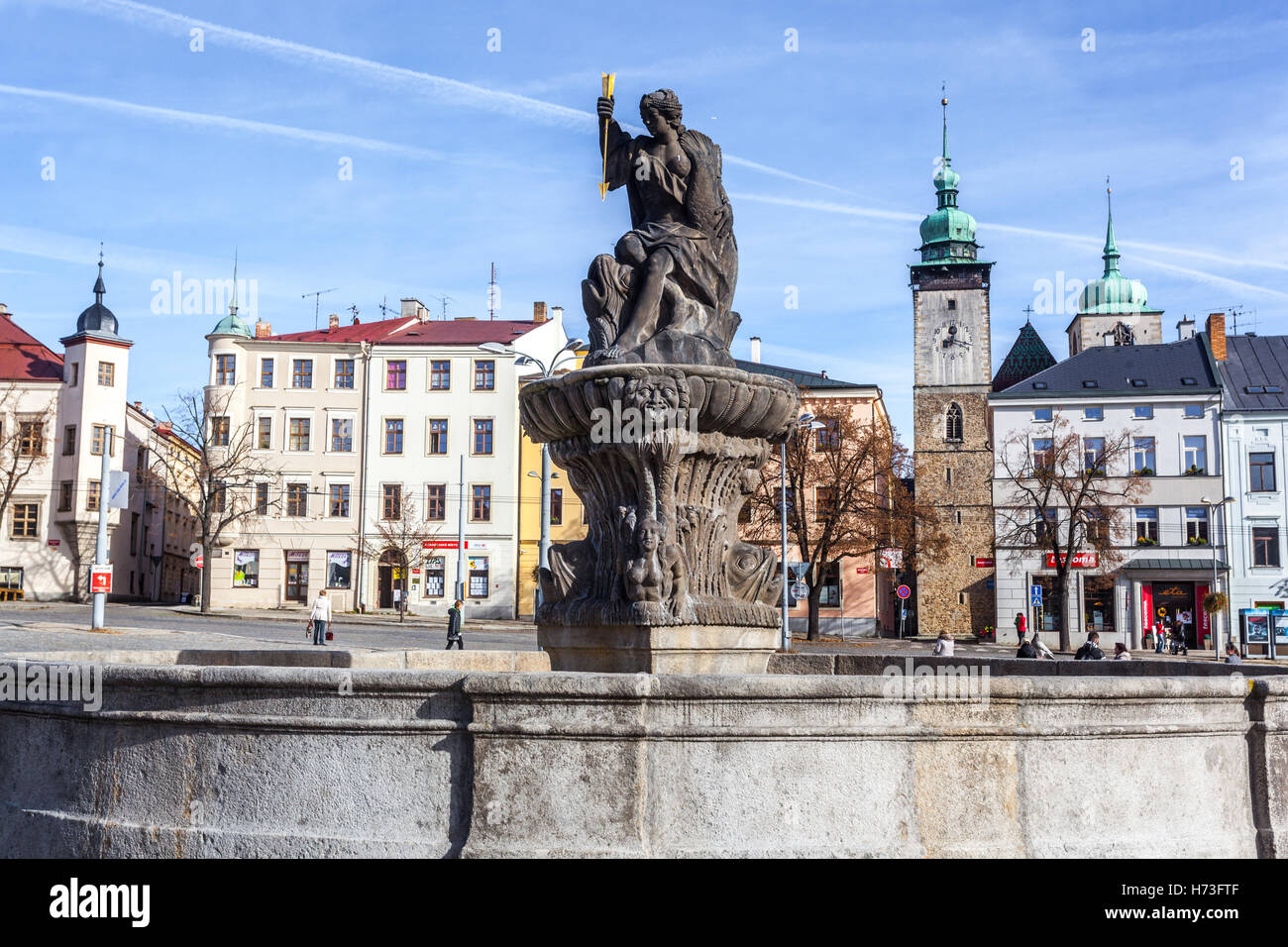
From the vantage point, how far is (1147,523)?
178ft

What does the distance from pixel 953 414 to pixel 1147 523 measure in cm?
1998

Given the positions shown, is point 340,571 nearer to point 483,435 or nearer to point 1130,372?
point 483,435

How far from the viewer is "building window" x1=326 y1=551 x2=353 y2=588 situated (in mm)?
53500

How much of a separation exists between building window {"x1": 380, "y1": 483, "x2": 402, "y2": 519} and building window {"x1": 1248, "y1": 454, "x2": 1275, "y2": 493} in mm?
37190

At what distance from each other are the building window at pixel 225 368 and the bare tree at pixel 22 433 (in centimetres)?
783

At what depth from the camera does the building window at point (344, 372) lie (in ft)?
181

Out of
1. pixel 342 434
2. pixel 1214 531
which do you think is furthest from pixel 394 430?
pixel 1214 531

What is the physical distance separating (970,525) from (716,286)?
62.4 metres

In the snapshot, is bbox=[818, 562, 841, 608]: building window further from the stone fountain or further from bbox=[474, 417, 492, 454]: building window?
the stone fountain

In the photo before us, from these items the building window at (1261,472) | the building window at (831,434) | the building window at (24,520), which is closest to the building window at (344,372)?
the building window at (24,520)

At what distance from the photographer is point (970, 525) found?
68.7 meters

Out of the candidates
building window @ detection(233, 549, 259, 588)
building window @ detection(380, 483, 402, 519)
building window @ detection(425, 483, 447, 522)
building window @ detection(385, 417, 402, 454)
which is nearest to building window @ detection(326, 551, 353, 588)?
building window @ detection(380, 483, 402, 519)
